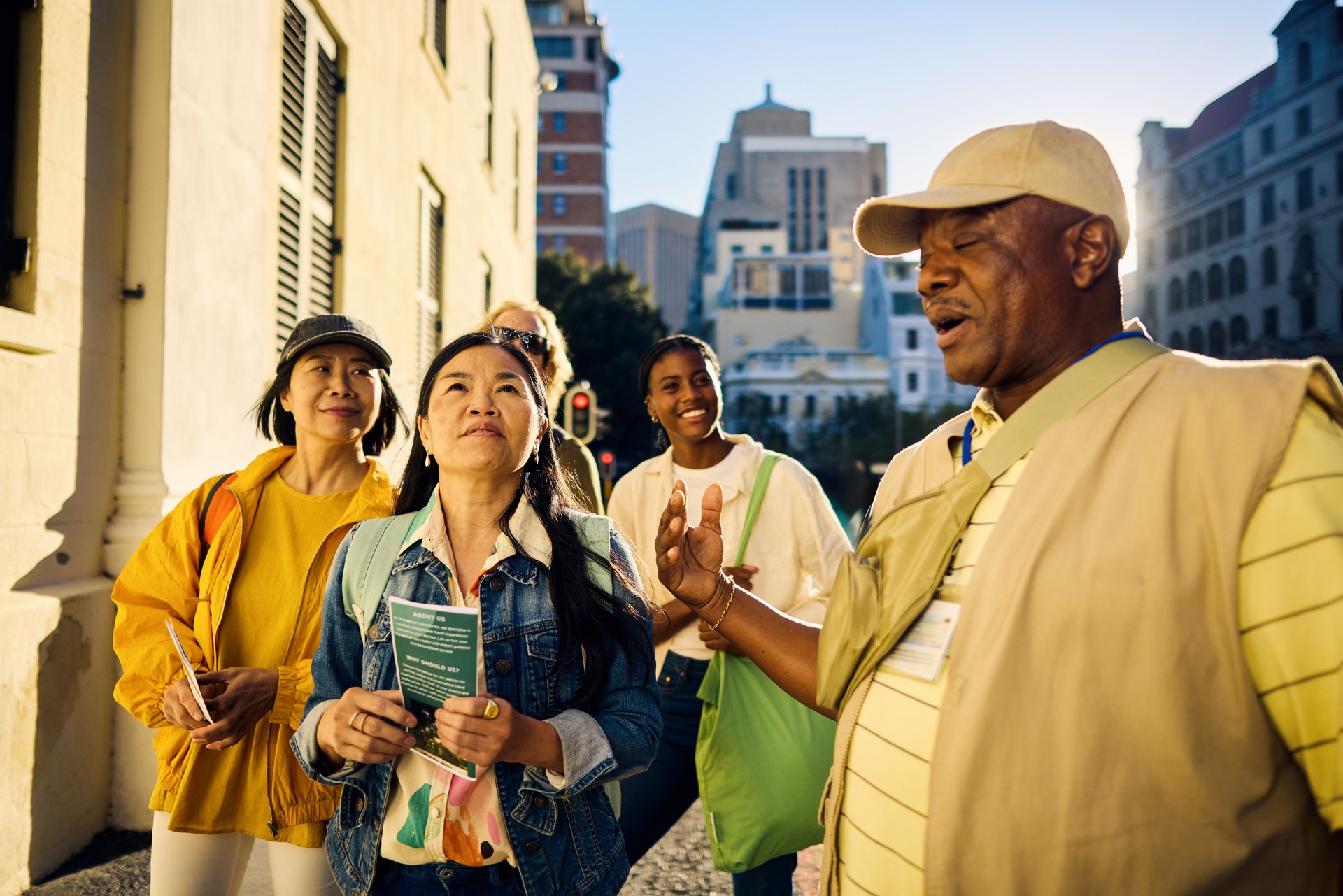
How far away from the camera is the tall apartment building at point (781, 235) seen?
8081 cm

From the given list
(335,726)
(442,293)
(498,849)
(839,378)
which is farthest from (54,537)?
(839,378)

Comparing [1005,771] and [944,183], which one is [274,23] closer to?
[944,183]

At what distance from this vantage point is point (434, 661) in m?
1.66

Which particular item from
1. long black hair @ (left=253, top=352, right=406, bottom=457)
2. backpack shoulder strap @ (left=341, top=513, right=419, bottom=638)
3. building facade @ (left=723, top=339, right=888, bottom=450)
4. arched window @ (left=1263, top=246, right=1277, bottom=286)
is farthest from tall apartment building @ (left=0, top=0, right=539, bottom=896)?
arched window @ (left=1263, top=246, right=1277, bottom=286)

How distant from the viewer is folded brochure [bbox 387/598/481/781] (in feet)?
5.26

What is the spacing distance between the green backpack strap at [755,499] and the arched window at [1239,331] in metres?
64.3

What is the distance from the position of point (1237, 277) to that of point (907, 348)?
22.2 metres

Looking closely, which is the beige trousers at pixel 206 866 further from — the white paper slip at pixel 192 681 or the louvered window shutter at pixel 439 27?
the louvered window shutter at pixel 439 27

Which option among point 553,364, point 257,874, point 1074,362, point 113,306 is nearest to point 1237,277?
point 553,364

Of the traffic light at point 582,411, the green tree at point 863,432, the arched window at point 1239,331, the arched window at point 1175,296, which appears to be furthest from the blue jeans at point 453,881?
the arched window at point 1175,296

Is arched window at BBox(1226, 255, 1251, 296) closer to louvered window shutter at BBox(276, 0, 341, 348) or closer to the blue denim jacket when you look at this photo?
louvered window shutter at BBox(276, 0, 341, 348)

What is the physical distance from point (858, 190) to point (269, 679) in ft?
330

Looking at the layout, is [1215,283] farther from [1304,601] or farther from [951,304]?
[1304,601]

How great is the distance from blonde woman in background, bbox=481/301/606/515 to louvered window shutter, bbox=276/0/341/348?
239 centimetres
